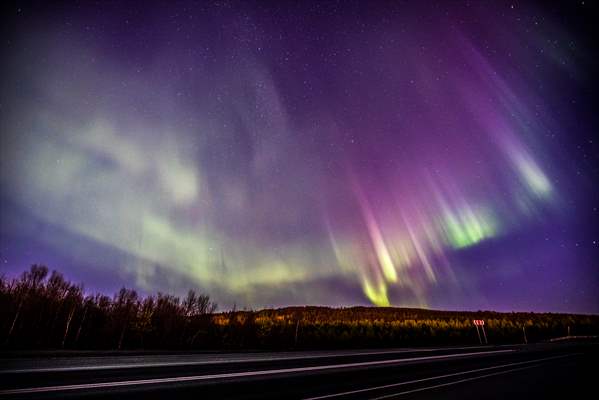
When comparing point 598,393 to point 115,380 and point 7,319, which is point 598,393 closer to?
point 115,380

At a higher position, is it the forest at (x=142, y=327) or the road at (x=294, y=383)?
the forest at (x=142, y=327)

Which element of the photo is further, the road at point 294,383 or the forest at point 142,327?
the forest at point 142,327

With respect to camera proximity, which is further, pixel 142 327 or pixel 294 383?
pixel 142 327

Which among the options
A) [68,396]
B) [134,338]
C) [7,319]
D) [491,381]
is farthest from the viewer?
[134,338]

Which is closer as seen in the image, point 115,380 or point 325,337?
point 115,380

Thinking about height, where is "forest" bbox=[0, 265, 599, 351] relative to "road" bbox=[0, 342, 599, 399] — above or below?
above

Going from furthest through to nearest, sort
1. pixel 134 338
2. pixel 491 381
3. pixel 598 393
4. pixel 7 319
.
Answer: pixel 134 338 → pixel 7 319 → pixel 491 381 → pixel 598 393

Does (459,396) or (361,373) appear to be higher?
(361,373)

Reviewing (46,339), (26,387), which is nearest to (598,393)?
(26,387)

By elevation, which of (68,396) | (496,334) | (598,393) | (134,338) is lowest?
(598,393)

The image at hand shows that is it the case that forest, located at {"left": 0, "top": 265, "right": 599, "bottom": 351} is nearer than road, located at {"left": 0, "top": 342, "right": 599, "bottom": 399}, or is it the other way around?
road, located at {"left": 0, "top": 342, "right": 599, "bottom": 399}

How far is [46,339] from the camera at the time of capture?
168 ft

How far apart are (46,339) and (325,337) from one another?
45307 millimetres

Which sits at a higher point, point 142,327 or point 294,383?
point 142,327
